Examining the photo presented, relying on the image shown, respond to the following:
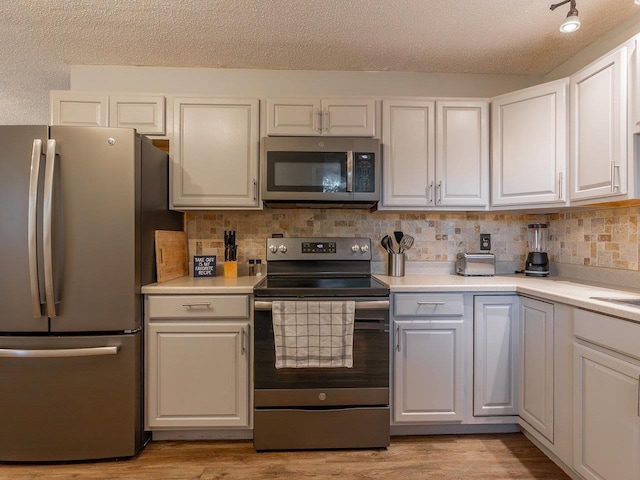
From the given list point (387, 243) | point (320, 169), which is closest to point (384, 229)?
point (387, 243)

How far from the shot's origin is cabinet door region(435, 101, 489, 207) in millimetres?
2143

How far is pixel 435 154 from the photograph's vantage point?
2148 mm

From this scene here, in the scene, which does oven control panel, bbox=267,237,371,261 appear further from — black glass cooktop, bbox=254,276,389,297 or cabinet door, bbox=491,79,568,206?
cabinet door, bbox=491,79,568,206

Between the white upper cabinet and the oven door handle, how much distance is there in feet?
3.53

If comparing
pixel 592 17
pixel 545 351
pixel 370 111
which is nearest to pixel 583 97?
pixel 592 17

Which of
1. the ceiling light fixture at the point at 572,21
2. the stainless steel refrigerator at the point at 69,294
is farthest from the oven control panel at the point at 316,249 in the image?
the ceiling light fixture at the point at 572,21

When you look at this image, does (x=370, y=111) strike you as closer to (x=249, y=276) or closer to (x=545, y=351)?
(x=249, y=276)

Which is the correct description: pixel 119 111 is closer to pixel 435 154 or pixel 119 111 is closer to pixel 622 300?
pixel 435 154

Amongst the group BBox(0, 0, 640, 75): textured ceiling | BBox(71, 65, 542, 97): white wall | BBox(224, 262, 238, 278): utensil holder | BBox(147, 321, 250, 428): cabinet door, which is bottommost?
BBox(147, 321, 250, 428): cabinet door

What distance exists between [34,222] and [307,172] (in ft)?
4.65

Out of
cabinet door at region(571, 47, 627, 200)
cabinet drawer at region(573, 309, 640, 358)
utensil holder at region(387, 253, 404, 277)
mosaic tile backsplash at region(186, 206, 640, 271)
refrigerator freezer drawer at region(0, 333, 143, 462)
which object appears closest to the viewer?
cabinet drawer at region(573, 309, 640, 358)

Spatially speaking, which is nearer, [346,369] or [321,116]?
[346,369]

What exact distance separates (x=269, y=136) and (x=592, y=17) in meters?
1.94

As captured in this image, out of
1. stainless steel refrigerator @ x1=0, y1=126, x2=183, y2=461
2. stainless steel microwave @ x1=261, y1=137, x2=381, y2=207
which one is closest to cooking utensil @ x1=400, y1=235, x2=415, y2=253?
stainless steel microwave @ x1=261, y1=137, x2=381, y2=207
